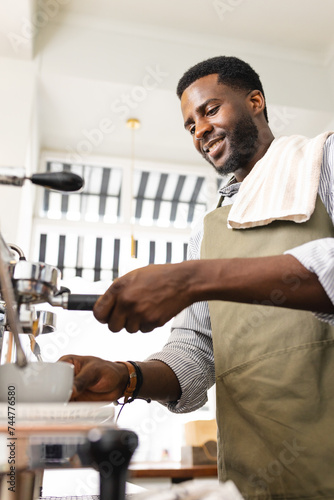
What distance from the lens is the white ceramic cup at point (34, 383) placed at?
599 mm

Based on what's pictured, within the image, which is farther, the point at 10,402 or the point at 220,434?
the point at 220,434

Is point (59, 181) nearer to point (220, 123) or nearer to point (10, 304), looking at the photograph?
point (10, 304)

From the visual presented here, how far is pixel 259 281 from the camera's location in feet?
2.75

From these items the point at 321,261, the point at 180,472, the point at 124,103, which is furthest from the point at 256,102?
the point at 124,103

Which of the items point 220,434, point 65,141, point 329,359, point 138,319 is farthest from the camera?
point 65,141

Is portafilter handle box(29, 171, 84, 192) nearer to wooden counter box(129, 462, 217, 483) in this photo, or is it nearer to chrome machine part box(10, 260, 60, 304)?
chrome machine part box(10, 260, 60, 304)

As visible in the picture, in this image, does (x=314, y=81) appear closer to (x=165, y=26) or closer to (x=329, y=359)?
(x=165, y=26)

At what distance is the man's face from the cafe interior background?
171cm

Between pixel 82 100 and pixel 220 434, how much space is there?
127 inches

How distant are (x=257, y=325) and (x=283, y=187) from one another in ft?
1.14

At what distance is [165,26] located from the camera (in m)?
3.89

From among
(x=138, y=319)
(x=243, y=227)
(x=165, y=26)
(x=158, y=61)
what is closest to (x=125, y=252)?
(x=158, y=61)

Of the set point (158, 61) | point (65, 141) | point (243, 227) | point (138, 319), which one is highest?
point (158, 61)

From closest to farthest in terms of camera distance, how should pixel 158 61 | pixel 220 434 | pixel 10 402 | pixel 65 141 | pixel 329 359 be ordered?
pixel 10 402
pixel 329 359
pixel 220 434
pixel 158 61
pixel 65 141
